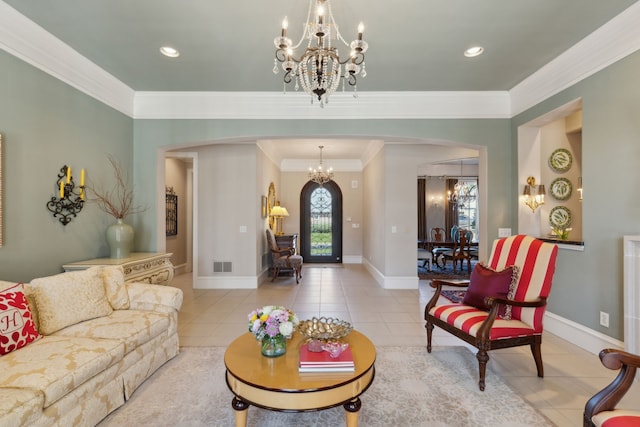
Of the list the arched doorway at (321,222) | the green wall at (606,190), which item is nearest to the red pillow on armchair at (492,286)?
the green wall at (606,190)

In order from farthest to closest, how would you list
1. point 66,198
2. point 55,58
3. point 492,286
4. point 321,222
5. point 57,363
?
1. point 321,222
2. point 66,198
3. point 55,58
4. point 492,286
5. point 57,363

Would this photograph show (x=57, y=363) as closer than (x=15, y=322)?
Yes

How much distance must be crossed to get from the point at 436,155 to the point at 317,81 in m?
4.13

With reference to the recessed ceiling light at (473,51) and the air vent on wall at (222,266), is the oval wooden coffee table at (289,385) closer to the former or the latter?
the recessed ceiling light at (473,51)

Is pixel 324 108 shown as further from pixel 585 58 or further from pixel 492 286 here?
pixel 492 286

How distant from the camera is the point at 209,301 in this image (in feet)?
15.5

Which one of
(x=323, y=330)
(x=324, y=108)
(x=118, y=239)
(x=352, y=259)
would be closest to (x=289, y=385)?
(x=323, y=330)

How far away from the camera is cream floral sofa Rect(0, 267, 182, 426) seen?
1.60m

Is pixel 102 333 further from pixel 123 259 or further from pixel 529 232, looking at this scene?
pixel 529 232

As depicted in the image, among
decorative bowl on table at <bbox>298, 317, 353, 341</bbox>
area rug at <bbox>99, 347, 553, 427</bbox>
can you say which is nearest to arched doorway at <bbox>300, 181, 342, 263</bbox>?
area rug at <bbox>99, 347, 553, 427</bbox>

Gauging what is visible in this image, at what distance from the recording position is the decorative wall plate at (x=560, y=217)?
3.93 metres

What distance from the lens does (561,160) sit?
401cm

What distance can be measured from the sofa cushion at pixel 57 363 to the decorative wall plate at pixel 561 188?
200 inches

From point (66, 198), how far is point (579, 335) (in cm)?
545
